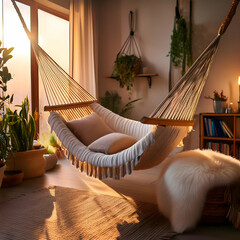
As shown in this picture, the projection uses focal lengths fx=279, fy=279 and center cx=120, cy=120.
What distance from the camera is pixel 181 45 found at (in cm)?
364

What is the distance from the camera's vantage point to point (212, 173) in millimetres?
1506

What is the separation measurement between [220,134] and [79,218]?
2.16 meters

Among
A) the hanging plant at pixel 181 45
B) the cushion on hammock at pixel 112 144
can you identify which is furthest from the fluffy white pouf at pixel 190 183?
the hanging plant at pixel 181 45

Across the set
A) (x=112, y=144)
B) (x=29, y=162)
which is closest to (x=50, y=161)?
(x=29, y=162)

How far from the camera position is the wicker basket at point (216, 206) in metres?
1.54

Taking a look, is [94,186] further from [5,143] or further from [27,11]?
[27,11]

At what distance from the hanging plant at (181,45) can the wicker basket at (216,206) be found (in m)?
2.32

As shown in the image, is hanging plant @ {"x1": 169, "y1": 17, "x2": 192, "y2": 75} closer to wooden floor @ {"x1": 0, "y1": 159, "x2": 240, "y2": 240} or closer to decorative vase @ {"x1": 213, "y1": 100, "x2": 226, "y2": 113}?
decorative vase @ {"x1": 213, "y1": 100, "x2": 226, "y2": 113}

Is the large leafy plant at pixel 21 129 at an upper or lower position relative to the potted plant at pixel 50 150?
upper

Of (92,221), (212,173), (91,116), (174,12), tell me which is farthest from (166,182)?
(174,12)

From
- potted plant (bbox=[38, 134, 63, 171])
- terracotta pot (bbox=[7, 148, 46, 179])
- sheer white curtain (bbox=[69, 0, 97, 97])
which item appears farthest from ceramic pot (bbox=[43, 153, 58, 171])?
sheer white curtain (bbox=[69, 0, 97, 97])

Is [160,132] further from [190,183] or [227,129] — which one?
[227,129]

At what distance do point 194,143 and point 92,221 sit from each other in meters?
2.34

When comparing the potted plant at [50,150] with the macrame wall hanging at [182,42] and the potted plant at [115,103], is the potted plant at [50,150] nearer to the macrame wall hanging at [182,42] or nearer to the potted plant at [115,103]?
the potted plant at [115,103]
